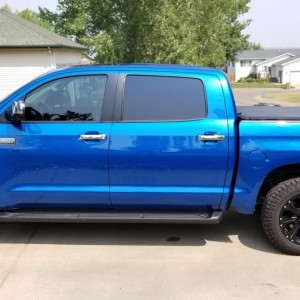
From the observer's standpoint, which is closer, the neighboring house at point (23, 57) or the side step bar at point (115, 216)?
the side step bar at point (115, 216)

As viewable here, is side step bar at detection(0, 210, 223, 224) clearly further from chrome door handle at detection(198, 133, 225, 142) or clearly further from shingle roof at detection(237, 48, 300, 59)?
shingle roof at detection(237, 48, 300, 59)

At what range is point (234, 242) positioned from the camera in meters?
4.46

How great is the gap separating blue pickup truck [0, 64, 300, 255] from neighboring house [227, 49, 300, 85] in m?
66.5

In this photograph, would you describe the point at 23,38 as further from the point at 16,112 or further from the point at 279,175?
the point at 279,175

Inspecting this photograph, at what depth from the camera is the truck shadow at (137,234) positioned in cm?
443

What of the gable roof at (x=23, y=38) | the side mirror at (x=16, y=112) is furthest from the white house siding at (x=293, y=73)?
the side mirror at (x=16, y=112)

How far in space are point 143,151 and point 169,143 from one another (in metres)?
0.26

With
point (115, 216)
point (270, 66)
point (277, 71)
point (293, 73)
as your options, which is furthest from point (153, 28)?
point (270, 66)

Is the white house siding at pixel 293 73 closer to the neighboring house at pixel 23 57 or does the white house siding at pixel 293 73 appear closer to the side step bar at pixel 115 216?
the neighboring house at pixel 23 57

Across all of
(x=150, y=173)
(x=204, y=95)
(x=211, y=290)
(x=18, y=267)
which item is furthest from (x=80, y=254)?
(x=204, y=95)

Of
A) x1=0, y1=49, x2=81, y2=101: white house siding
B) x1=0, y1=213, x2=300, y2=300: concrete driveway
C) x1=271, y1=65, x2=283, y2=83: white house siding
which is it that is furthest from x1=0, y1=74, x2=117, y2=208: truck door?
x1=271, y1=65, x2=283, y2=83: white house siding

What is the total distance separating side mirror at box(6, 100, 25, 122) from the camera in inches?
153

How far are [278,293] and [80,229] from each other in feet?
7.62

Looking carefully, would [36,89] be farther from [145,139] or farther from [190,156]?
[190,156]
